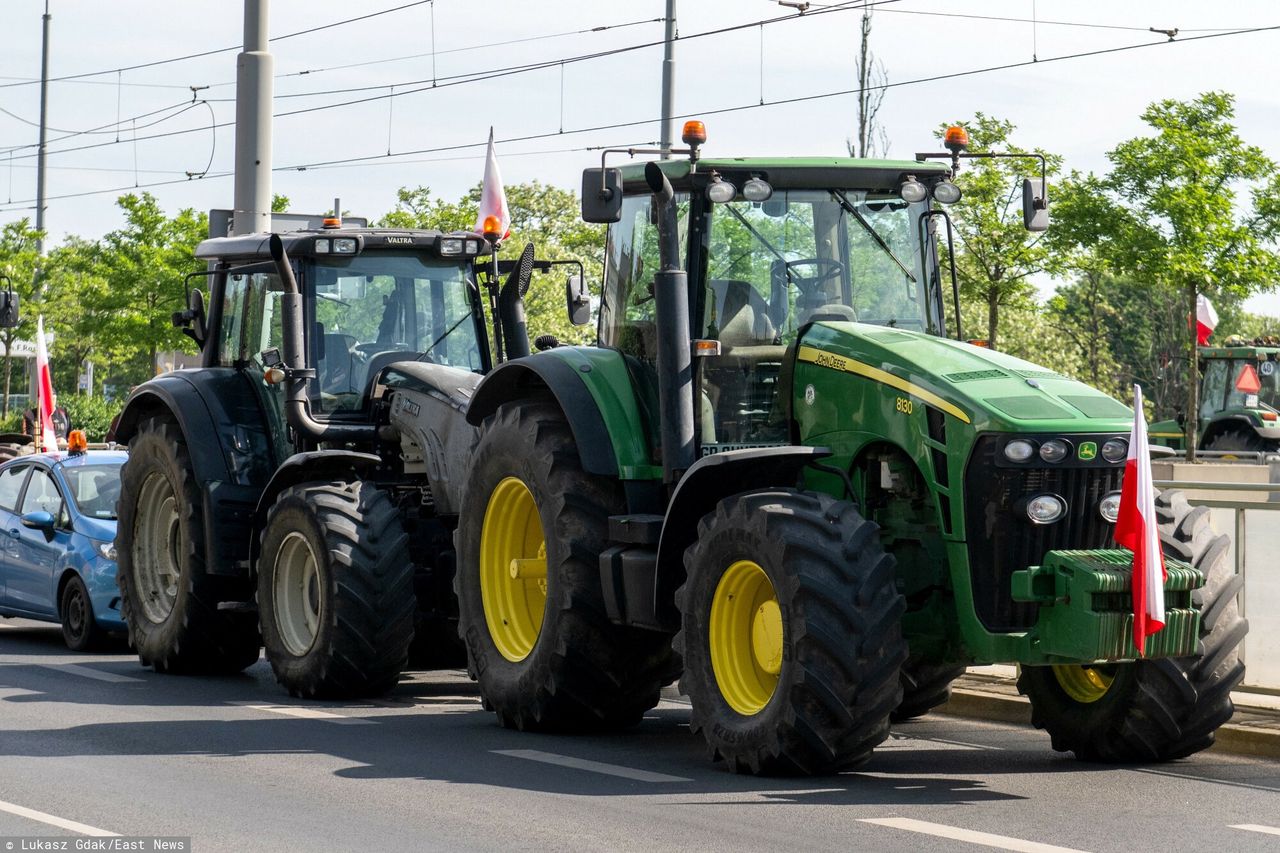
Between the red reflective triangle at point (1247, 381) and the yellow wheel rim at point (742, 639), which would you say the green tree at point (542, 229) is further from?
the yellow wheel rim at point (742, 639)

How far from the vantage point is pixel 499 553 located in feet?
37.7

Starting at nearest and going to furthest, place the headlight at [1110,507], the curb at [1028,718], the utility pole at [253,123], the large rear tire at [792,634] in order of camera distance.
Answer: the large rear tire at [792,634] < the headlight at [1110,507] < the curb at [1028,718] < the utility pole at [253,123]

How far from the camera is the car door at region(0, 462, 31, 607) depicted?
1658cm

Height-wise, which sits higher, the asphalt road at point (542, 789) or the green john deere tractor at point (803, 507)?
the green john deere tractor at point (803, 507)

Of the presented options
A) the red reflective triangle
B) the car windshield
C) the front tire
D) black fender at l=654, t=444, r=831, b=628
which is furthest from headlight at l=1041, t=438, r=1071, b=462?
the red reflective triangle

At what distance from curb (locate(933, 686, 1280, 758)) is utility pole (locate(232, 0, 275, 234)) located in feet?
30.3

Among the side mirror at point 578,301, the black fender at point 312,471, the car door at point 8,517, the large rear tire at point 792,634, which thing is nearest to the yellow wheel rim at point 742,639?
the large rear tire at point 792,634

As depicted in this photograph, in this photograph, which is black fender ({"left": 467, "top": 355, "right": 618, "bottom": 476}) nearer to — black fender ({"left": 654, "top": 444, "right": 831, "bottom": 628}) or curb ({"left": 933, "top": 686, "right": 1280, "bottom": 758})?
black fender ({"left": 654, "top": 444, "right": 831, "bottom": 628})

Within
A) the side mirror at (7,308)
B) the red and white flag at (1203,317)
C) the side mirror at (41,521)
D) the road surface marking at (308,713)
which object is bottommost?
the road surface marking at (308,713)

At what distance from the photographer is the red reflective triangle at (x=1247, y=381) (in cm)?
3500

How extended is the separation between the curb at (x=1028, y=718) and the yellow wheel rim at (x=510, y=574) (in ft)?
8.56

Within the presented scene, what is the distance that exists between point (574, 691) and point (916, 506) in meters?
2.25

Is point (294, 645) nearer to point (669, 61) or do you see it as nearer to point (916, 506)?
point (916, 506)

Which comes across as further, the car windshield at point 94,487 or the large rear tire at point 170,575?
the car windshield at point 94,487
